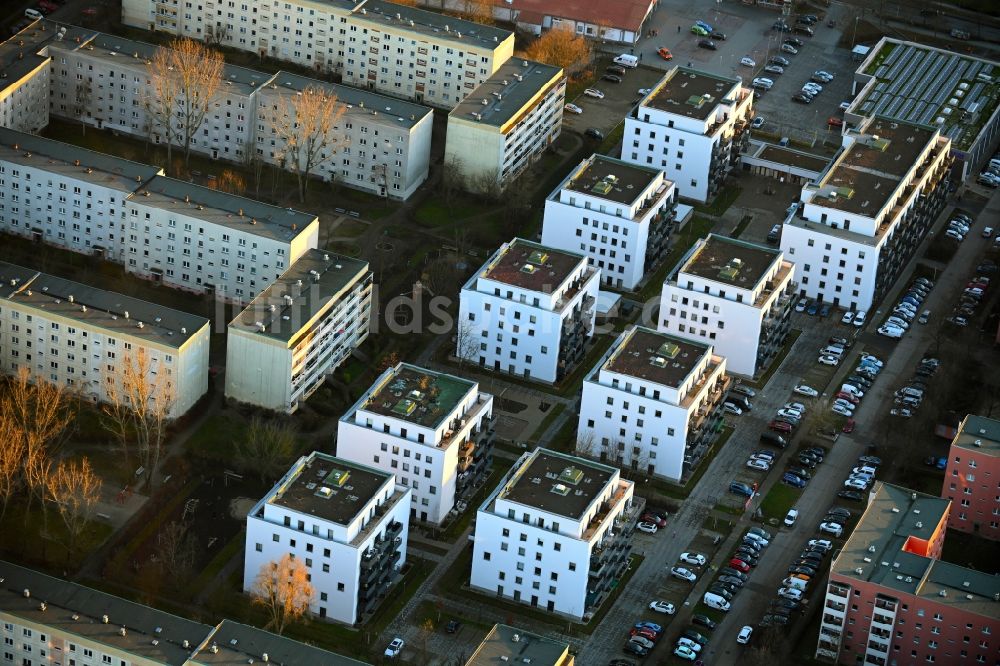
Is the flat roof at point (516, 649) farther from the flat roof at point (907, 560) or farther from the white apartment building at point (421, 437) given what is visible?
the flat roof at point (907, 560)

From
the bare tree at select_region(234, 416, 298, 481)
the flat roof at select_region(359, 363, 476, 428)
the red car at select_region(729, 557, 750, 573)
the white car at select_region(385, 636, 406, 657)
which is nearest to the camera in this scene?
the white car at select_region(385, 636, 406, 657)

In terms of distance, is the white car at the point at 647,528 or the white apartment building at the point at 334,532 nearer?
the white apartment building at the point at 334,532

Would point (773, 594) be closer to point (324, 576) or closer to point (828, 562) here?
point (828, 562)

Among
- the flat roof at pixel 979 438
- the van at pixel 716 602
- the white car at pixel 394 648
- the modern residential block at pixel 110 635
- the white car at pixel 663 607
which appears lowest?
the white car at pixel 394 648

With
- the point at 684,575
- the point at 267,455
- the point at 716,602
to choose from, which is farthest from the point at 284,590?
the point at 716,602

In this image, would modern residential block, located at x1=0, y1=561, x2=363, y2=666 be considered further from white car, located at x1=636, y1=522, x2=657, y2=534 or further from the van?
white car, located at x1=636, y1=522, x2=657, y2=534

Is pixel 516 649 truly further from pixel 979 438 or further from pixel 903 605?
pixel 979 438

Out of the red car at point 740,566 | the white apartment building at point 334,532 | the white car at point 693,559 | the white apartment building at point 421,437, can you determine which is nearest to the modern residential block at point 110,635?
the white apartment building at point 334,532

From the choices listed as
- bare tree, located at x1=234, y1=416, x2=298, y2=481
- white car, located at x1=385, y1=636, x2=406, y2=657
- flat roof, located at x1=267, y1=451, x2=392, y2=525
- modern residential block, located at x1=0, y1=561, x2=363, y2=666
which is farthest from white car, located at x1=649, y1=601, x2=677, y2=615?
bare tree, located at x1=234, y1=416, x2=298, y2=481
